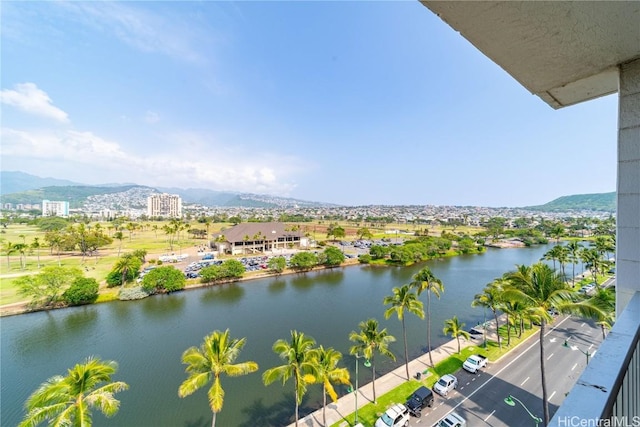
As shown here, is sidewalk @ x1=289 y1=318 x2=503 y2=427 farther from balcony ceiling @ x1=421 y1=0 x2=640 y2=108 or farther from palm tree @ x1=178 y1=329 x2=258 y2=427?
balcony ceiling @ x1=421 y1=0 x2=640 y2=108

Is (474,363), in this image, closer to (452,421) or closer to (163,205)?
(452,421)

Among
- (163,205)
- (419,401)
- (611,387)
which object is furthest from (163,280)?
(163,205)

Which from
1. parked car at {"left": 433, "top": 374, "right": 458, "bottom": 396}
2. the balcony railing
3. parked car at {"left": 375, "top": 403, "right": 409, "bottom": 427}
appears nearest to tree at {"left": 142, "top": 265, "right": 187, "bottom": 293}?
parked car at {"left": 375, "top": 403, "right": 409, "bottom": 427}

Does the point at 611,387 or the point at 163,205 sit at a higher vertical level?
the point at 163,205

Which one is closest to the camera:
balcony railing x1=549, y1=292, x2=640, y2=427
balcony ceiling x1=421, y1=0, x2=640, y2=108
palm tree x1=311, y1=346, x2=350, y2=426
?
balcony railing x1=549, y1=292, x2=640, y2=427

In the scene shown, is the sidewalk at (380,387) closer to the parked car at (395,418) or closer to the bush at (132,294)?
the parked car at (395,418)

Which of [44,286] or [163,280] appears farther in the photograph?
[163,280]

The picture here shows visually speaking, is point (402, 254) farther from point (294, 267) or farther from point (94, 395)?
point (94, 395)
